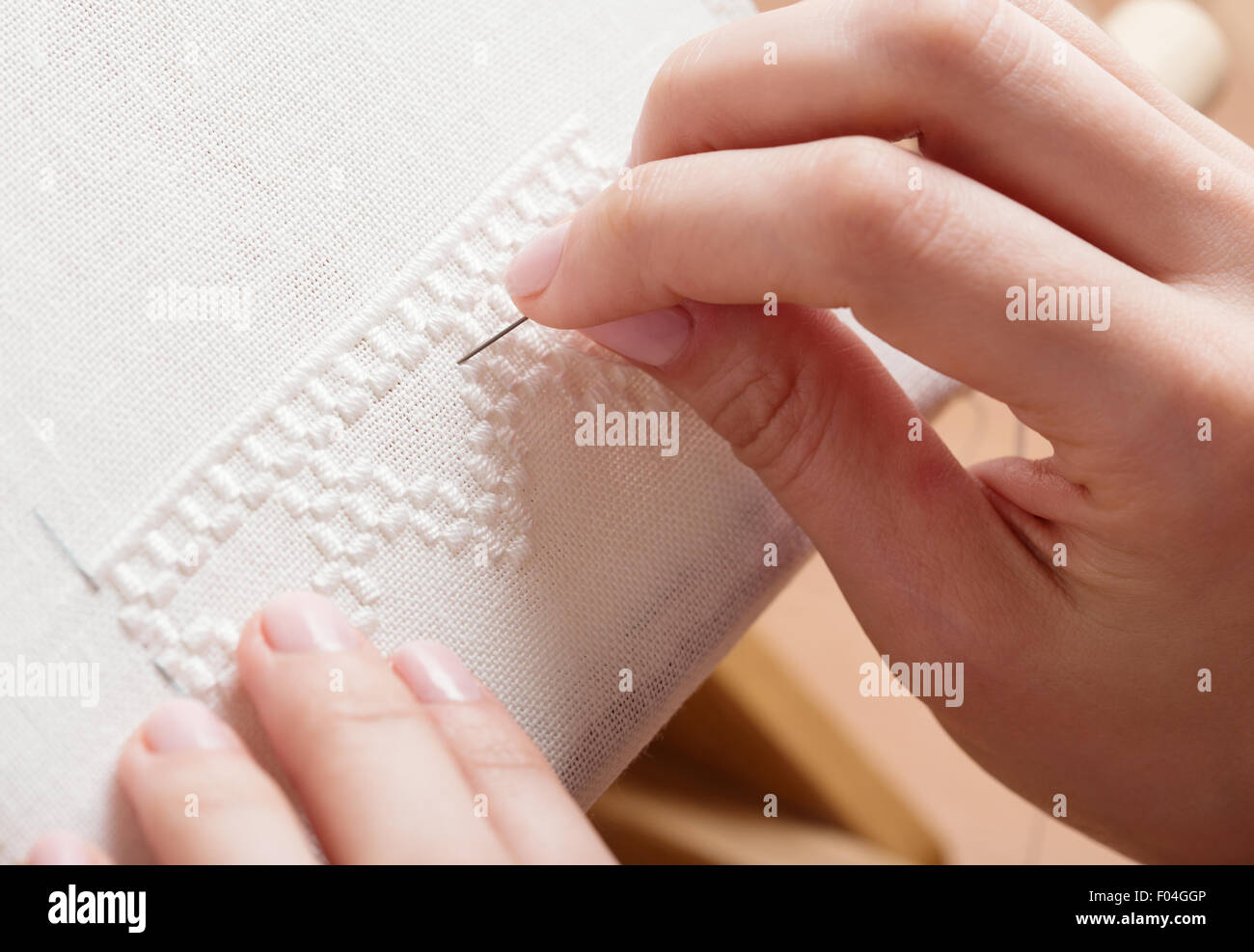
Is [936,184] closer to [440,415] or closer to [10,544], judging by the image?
[440,415]

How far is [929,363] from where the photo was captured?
15.1 inches

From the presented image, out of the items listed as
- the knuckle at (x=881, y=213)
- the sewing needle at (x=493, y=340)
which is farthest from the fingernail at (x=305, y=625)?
the knuckle at (x=881, y=213)

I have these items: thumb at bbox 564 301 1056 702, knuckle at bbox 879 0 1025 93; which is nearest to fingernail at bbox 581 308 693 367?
thumb at bbox 564 301 1056 702

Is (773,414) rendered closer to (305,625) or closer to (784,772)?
(305,625)

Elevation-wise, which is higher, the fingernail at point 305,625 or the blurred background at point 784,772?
the fingernail at point 305,625

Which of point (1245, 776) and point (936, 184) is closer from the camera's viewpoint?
point (936, 184)

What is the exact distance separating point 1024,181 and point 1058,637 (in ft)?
0.68

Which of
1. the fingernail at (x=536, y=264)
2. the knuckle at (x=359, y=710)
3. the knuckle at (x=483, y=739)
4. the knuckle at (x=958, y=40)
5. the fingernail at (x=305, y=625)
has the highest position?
the knuckle at (x=958, y=40)

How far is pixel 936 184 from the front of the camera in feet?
1.18

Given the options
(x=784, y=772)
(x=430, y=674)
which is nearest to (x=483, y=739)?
(x=430, y=674)

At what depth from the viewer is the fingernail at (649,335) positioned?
430 millimetres

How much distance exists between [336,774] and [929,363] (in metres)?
0.28

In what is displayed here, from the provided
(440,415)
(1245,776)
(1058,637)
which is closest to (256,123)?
(440,415)

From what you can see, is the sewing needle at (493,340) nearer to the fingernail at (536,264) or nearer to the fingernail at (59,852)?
the fingernail at (536,264)
